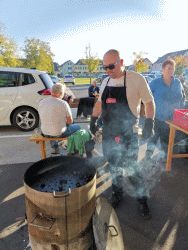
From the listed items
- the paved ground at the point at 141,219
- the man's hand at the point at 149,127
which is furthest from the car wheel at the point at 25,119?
the man's hand at the point at 149,127

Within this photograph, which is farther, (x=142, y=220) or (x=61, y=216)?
(x=142, y=220)

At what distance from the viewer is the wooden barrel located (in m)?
1.87

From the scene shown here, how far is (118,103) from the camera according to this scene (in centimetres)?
286

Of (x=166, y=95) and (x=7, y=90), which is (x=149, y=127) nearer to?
(x=166, y=95)

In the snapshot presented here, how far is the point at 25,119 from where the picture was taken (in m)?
6.85

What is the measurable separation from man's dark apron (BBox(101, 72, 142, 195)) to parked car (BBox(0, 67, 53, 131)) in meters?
4.08

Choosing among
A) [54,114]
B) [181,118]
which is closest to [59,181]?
[54,114]

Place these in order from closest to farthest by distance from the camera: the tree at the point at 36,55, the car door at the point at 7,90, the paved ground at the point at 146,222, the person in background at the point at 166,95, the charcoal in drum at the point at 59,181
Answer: the charcoal in drum at the point at 59,181 → the paved ground at the point at 146,222 → the person in background at the point at 166,95 → the car door at the point at 7,90 → the tree at the point at 36,55

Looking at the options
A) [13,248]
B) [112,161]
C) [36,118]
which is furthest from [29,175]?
[36,118]

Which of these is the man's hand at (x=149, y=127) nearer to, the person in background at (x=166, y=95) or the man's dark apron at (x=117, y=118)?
the man's dark apron at (x=117, y=118)

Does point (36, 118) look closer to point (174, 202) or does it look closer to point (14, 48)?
point (174, 202)

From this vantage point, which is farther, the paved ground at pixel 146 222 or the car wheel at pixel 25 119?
the car wheel at pixel 25 119

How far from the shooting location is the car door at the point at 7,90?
663cm

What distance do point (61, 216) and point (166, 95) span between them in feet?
9.93
